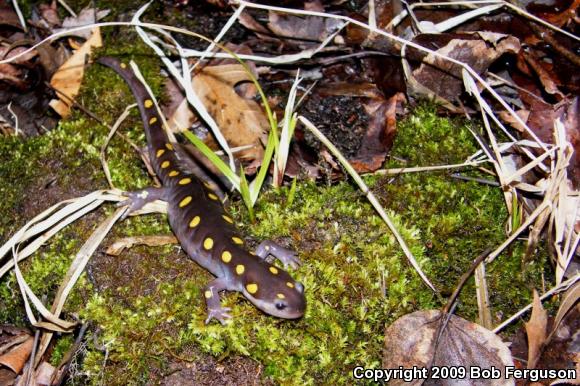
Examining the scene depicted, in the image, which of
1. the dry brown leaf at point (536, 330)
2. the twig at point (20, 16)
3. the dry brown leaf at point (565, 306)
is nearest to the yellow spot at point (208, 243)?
the dry brown leaf at point (536, 330)

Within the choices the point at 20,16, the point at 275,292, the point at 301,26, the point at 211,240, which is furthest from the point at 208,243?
the point at 20,16

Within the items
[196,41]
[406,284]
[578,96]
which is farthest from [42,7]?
[578,96]

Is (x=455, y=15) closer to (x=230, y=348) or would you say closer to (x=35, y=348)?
(x=230, y=348)

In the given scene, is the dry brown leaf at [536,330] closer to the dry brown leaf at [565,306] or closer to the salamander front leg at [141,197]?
the dry brown leaf at [565,306]

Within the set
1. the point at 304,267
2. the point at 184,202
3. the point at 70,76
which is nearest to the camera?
the point at 304,267

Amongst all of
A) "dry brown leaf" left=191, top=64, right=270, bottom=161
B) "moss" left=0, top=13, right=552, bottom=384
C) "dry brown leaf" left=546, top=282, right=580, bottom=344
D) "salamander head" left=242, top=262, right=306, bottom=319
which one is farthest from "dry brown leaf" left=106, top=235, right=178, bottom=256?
"dry brown leaf" left=546, top=282, right=580, bottom=344

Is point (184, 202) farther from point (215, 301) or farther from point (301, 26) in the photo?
point (301, 26)
